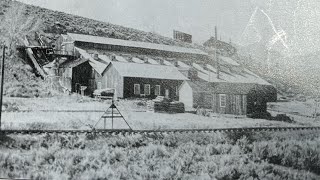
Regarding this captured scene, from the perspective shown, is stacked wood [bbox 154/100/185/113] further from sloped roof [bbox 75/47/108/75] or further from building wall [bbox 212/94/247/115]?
sloped roof [bbox 75/47/108/75]

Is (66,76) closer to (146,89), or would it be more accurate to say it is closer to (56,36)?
(56,36)

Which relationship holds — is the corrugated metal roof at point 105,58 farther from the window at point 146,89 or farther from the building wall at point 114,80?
the window at point 146,89

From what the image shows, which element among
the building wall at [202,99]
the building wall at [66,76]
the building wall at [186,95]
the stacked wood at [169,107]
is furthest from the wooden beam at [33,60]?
the building wall at [202,99]

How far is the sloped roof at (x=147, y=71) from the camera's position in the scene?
14.2 ft

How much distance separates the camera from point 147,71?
4.38 metres

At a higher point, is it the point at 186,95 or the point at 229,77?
the point at 229,77

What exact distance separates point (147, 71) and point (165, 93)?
36 centimetres

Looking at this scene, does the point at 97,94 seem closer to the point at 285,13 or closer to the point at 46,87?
the point at 46,87

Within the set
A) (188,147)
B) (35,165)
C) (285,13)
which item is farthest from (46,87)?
(285,13)

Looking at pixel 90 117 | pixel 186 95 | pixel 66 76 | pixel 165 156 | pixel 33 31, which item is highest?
pixel 33 31

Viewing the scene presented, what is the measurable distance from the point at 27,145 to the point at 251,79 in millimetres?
2731

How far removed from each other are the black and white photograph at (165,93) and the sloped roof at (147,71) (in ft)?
0.05

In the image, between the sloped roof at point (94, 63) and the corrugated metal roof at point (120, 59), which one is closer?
the sloped roof at point (94, 63)

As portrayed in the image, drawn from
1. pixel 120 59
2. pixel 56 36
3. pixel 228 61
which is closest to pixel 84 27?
pixel 56 36
